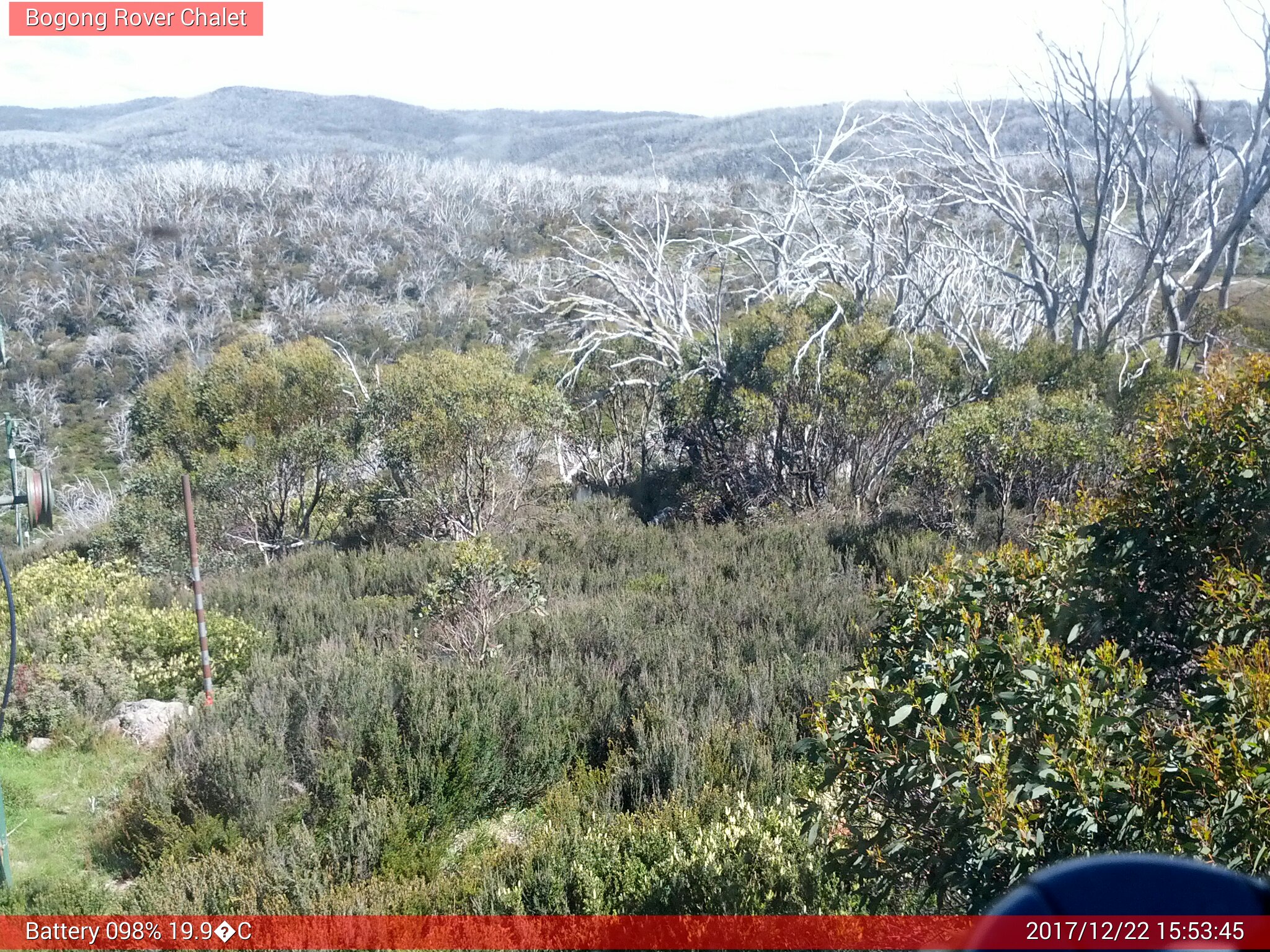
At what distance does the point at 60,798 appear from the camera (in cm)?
566

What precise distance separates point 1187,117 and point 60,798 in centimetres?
1360

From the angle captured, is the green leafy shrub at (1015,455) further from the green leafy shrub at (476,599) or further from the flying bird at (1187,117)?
the green leafy shrub at (476,599)

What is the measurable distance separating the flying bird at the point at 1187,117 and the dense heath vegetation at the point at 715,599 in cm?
90

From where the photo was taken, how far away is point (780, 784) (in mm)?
4879

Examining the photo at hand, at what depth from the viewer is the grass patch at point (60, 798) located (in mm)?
4930

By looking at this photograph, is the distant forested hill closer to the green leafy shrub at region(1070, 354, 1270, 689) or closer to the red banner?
the green leafy shrub at region(1070, 354, 1270, 689)

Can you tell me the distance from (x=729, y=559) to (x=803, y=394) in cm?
320

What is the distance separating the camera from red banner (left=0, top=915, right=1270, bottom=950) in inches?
129

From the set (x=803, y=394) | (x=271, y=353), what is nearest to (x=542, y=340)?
(x=271, y=353)

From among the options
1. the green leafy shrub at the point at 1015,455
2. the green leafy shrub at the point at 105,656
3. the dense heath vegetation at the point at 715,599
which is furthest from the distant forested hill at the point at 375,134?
the green leafy shrub at the point at 105,656

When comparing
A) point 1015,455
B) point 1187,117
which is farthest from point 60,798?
point 1187,117

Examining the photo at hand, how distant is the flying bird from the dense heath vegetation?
899mm

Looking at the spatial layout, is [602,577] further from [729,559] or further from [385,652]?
[385,652]

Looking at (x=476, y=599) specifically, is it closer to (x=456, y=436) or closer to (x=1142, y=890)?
(x=456, y=436)
